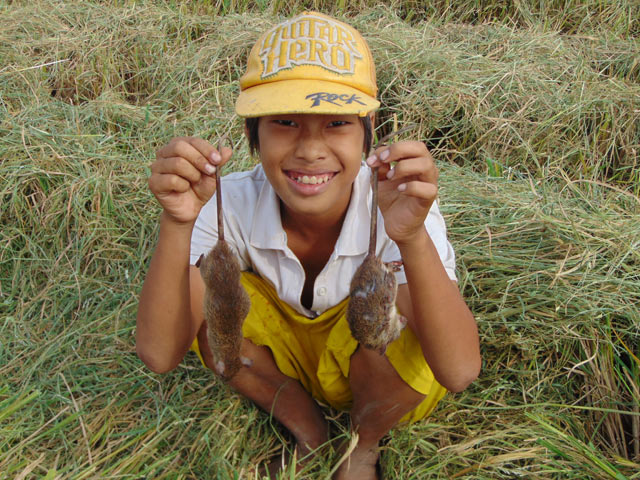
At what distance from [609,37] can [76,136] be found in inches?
174

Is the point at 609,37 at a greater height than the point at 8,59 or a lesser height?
greater

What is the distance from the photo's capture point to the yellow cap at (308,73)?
5.97 ft

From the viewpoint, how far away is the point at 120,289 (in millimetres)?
3158

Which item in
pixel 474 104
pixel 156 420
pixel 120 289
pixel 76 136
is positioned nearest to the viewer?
pixel 156 420

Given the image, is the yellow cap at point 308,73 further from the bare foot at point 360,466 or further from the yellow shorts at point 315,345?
the bare foot at point 360,466

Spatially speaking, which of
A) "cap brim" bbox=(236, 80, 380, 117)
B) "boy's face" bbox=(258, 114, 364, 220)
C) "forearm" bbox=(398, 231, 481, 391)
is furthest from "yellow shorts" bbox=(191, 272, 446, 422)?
"cap brim" bbox=(236, 80, 380, 117)

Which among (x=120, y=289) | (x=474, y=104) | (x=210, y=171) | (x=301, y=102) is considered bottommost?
(x=120, y=289)

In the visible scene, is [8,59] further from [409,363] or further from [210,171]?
[409,363]

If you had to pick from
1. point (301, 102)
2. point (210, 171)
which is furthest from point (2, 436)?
point (301, 102)

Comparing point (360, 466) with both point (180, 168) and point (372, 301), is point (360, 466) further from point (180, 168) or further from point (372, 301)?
point (180, 168)

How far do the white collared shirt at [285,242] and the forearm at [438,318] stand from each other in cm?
20

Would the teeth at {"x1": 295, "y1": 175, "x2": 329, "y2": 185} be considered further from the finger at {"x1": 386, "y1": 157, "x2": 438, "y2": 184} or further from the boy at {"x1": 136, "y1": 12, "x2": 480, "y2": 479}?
the finger at {"x1": 386, "y1": 157, "x2": 438, "y2": 184}

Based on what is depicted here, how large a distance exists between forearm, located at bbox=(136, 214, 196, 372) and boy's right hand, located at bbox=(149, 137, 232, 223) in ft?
0.40

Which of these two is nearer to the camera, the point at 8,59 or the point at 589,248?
the point at 589,248
